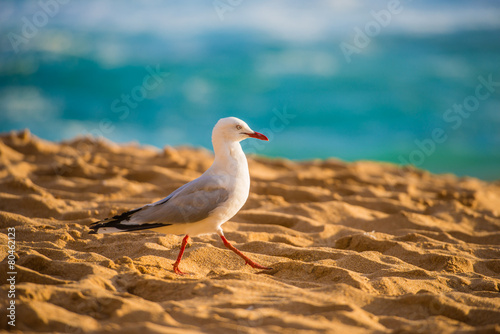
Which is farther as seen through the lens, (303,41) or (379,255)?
(303,41)

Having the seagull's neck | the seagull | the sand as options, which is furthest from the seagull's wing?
the sand

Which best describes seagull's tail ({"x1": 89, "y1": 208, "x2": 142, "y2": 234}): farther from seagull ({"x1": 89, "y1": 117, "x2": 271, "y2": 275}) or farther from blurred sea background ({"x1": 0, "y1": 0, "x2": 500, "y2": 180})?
blurred sea background ({"x1": 0, "y1": 0, "x2": 500, "y2": 180})

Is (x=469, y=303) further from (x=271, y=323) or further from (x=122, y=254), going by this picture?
(x=122, y=254)

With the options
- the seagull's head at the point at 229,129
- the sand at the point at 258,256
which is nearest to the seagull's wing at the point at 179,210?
the sand at the point at 258,256

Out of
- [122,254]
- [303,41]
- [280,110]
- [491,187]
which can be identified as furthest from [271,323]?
[303,41]

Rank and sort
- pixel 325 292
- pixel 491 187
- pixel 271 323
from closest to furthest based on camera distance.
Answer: pixel 271 323 → pixel 325 292 → pixel 491 187

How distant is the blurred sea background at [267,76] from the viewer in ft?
49.9

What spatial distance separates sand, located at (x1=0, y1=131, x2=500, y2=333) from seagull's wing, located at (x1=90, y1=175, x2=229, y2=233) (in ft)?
0.90

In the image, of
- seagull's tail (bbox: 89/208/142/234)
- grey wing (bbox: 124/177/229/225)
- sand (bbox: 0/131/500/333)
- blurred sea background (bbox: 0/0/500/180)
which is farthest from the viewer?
blurred sea background (bbox: 0/0/500/180)

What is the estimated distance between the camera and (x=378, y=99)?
18078mm

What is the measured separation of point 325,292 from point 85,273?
5.25ft

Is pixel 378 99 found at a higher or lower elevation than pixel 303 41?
lower

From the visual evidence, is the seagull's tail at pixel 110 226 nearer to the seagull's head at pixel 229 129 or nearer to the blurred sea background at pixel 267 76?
the seagull's head at pixel 229 129

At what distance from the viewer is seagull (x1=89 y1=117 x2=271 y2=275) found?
3652 mm
